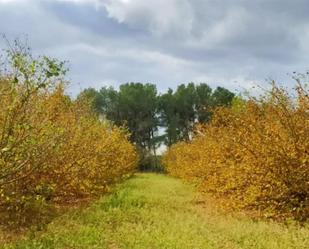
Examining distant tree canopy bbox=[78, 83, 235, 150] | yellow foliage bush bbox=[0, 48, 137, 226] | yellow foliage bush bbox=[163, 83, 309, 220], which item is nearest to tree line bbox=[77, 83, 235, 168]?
distant tree canopy bbox=[78, 83, 235, 150]

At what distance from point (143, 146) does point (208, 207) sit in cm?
7044

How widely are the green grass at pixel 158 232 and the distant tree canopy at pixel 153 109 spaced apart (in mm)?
72379

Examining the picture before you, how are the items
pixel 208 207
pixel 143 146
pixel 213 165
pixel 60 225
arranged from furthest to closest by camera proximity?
pixel 143 146 → pixel 213 165 → pixel 208 207 → pixel 60 225

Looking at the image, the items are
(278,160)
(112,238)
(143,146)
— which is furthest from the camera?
(143,146)

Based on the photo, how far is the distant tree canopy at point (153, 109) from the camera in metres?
91.4

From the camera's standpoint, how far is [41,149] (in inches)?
389

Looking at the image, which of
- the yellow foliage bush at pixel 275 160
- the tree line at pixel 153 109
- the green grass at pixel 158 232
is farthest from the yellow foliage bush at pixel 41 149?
the tree line at pixel 153 109

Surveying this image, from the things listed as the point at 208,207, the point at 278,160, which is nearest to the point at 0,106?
the point at 278,160

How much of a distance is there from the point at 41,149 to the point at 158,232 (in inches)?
193

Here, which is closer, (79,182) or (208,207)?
(79,182)

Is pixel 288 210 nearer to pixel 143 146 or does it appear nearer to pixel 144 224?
pixel 144 224

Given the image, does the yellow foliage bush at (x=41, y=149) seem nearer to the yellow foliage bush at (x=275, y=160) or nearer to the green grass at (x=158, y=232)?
the green grass at (x=158, y=232)

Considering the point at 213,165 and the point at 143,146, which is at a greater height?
the point at 143,146

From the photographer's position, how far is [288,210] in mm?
16656
